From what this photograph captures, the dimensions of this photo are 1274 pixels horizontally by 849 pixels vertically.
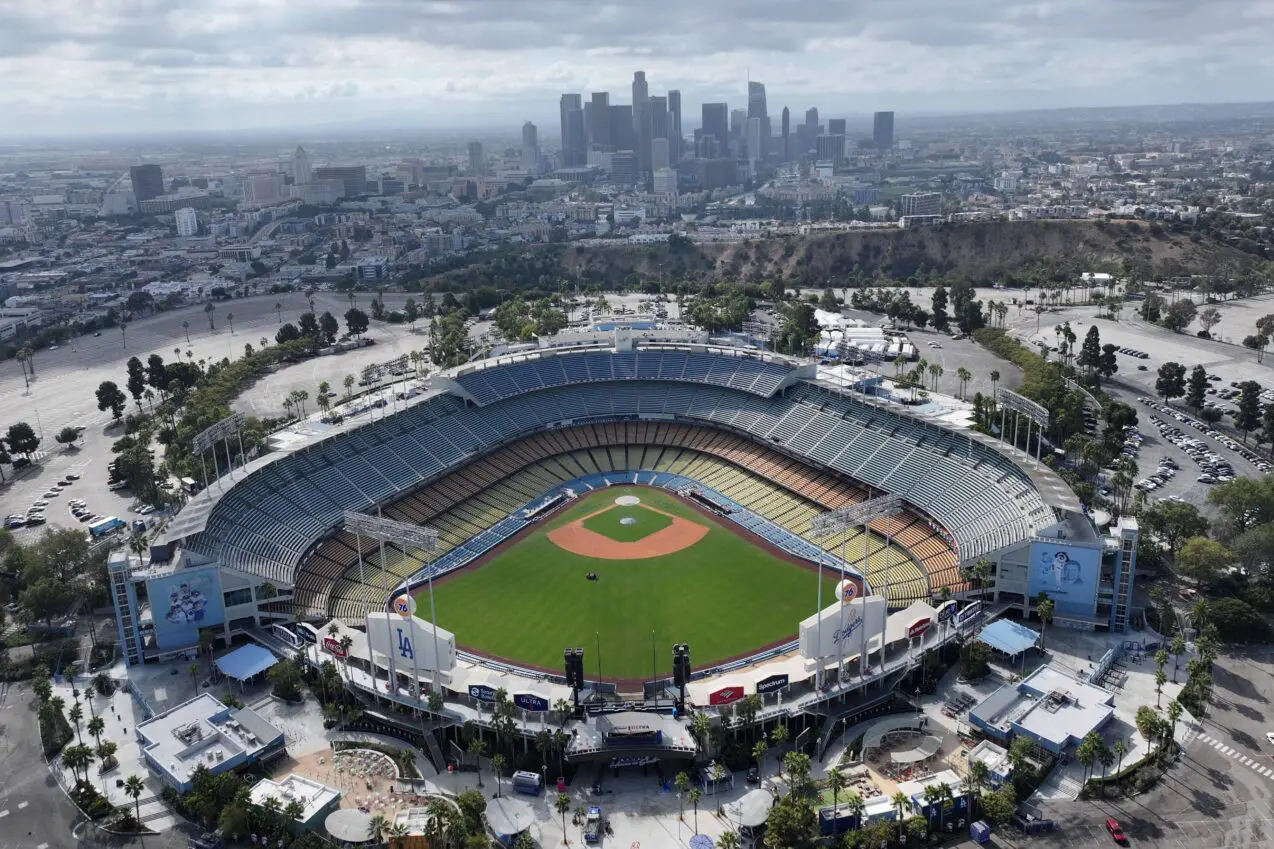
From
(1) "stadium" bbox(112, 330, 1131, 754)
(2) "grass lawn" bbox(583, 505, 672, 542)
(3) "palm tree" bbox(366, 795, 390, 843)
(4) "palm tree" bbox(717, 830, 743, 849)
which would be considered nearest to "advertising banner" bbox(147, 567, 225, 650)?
(1) "stadium" bbox(112, 330, 1131, 754)

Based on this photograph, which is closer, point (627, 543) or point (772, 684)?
point (772, 684)

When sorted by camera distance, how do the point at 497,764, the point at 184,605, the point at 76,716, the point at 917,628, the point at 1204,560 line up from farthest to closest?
the point at 1204,560 < the point at 184,605 < the point at 917,628 < the point at 76,716 < the point at 497,764

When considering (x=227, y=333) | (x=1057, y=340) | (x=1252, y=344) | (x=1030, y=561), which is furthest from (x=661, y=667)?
(x=227, y=333)

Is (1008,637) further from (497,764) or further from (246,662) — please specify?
(246,662)

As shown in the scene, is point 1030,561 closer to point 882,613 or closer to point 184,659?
point 882,613

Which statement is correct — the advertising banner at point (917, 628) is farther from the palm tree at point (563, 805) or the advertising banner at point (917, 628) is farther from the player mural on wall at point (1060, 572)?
the palm tree at point (563, 805)

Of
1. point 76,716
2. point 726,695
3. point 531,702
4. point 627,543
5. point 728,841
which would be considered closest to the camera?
point 728,841

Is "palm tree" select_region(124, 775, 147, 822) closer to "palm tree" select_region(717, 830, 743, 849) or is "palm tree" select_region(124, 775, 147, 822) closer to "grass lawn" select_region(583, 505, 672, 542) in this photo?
"palm tree" select_region(717, 830, 743, 849)

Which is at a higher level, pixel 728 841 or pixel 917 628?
pixel 917 628

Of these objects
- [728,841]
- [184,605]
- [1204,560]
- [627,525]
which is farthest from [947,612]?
[184,605]
